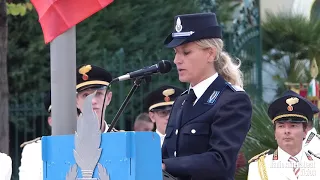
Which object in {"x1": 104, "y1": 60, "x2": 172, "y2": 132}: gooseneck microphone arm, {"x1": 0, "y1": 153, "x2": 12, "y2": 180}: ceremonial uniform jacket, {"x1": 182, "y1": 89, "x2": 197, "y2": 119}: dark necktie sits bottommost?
{"x1": 0, "y1": 153, "x2": 12, "y2": 180}: ceremonial uniform jacket

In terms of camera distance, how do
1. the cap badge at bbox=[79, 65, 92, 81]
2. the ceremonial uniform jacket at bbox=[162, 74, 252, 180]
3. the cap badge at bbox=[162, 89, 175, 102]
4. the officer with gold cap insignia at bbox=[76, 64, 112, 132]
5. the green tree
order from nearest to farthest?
1. the ceremonial uniform jacket at bbox=[162, 74, 252, 180]
2. the officer with gold cap insignia at bbox=[76, 64, 112, 132]
3. the cap badge at bbox=[79, 65, 92, 81]
4. the cap badge at bbox=[162, 89, 175, 102]
5. the green tree

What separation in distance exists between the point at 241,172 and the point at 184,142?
4.11 m

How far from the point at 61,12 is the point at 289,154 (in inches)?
121

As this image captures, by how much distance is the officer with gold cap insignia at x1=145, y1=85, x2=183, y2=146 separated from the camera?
8.44 m

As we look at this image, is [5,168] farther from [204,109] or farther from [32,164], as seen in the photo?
[204,109]

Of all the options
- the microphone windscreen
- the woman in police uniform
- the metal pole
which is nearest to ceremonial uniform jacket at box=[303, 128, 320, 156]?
the woman in police uniform

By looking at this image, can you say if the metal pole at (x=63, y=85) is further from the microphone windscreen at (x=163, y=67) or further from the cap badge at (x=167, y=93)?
the cap badge at (x=167, y=93)

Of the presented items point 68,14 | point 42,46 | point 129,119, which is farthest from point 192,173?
point 42,46

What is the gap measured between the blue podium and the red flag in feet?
2.24

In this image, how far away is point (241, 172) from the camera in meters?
8.76

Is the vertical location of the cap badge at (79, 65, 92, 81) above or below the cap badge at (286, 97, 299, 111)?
above

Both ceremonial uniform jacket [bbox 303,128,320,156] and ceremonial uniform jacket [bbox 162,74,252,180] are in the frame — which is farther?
ceremonial uniform jacket [bbox 303,128,320,156]

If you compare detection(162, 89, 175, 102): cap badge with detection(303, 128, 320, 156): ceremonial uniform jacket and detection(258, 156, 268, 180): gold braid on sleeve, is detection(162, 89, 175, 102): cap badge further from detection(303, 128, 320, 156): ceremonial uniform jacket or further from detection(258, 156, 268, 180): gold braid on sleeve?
detection(258, 156, 268, 180): gold braid on sleeve

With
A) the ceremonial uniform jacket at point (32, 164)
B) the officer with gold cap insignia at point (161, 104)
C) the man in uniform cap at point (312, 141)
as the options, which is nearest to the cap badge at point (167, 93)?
the officer with gold cap insignia at point (161, 104)
